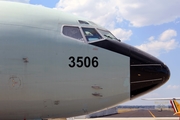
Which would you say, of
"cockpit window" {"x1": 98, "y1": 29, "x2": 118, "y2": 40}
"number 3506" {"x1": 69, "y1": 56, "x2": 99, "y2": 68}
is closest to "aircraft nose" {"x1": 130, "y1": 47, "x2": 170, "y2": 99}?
"cockpit window" {"x1": 98, "y1": 29, "x2": 118, "y2": 40}

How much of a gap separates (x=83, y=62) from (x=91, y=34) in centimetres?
121

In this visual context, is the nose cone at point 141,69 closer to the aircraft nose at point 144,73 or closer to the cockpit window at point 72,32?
the aircraft nose at point 144,73

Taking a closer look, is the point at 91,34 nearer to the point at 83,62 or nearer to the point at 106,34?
the point at 106,34

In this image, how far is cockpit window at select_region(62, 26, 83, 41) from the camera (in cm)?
827

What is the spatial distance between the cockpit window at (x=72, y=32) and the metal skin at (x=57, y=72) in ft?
0.57

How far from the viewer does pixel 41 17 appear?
8352 mm

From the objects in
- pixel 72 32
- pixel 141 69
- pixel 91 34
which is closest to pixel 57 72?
pixel 72 32

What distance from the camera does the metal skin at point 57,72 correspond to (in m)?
7.50

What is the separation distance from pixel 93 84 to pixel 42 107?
154cm

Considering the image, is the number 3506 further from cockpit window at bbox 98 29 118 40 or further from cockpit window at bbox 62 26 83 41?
cockpit window at bbox 98 29 118 40

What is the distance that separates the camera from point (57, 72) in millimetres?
7590

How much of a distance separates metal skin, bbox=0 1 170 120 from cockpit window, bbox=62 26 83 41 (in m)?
0.18

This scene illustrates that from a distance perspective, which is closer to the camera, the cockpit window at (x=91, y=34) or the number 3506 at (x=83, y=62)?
the number 3506 at (x=83, y=62)

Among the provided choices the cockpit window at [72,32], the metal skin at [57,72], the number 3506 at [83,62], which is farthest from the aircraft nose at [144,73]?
the cockpit window at [72,32]
